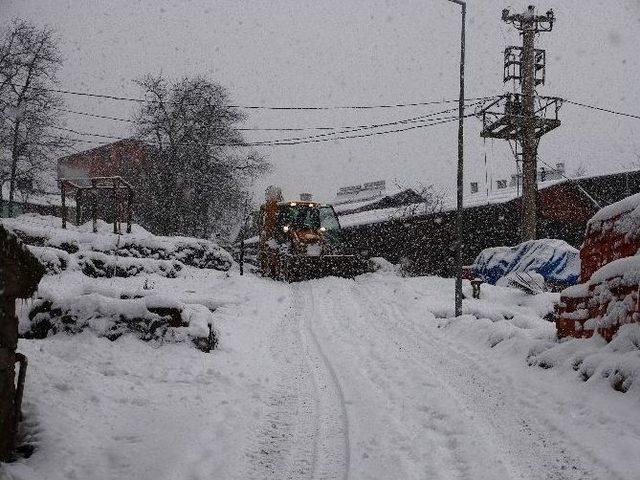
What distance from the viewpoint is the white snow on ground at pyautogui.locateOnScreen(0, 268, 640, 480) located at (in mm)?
3654

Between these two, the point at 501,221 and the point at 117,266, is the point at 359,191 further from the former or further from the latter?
the point at 117,266

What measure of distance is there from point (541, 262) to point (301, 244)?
8.17 meters

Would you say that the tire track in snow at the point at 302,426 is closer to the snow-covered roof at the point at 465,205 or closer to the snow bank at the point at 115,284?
the snow bank at the point at 115,284

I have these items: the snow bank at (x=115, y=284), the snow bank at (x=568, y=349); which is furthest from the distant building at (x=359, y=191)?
the snow bank at (x=568, y=349)

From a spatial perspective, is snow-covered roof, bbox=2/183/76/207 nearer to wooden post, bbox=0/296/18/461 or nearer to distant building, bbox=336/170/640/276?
distant building, bbox=336/170/640/276

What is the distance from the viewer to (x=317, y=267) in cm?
1742

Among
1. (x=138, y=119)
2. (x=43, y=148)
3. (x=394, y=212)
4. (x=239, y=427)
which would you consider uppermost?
(x=138, y=119)

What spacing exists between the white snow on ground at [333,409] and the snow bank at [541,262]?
359 inches

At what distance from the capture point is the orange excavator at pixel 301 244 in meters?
17.5

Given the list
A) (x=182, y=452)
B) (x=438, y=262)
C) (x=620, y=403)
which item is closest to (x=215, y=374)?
(x=182, y=452)

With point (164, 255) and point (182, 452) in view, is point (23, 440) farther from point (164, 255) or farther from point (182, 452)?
point (164, 255)

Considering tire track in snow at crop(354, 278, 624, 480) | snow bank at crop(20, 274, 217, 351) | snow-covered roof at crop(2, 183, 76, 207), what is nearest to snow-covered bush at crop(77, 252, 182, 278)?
snow bank at crop(20, 274, 217, 351)

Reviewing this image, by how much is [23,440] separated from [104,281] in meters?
11.1

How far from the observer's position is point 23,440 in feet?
11.3
